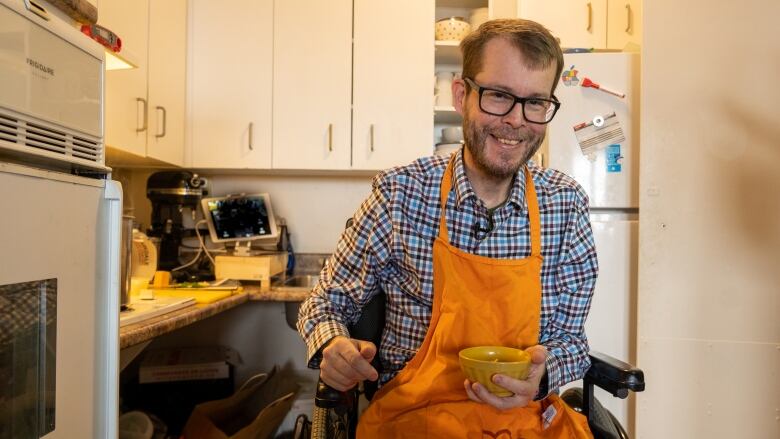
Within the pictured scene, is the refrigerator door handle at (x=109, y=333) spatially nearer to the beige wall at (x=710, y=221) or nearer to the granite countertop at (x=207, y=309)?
the granite countertop at (x=207, y=309)

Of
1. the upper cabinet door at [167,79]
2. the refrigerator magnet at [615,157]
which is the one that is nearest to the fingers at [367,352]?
the refrigerator magnet at [615,157]

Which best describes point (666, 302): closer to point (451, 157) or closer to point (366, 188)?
point (451, 157)

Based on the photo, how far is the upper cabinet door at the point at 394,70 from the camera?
7.01 ft

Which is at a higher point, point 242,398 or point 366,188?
point 366,188

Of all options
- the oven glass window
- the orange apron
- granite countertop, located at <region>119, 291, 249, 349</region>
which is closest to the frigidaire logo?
the oven glass window

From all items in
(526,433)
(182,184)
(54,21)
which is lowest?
(526,433)

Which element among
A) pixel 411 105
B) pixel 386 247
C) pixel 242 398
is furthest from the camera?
pixel 411 105

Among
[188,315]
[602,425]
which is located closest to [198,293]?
[188,315]

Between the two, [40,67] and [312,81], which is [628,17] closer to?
[312,81]

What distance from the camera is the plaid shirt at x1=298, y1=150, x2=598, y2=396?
1041 mm

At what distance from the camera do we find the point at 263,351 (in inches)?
95.6

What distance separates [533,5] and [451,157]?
50.4 inches

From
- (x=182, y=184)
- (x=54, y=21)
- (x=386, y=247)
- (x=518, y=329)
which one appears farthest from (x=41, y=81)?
(x=182, y=184)

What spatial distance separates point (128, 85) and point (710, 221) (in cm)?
214
